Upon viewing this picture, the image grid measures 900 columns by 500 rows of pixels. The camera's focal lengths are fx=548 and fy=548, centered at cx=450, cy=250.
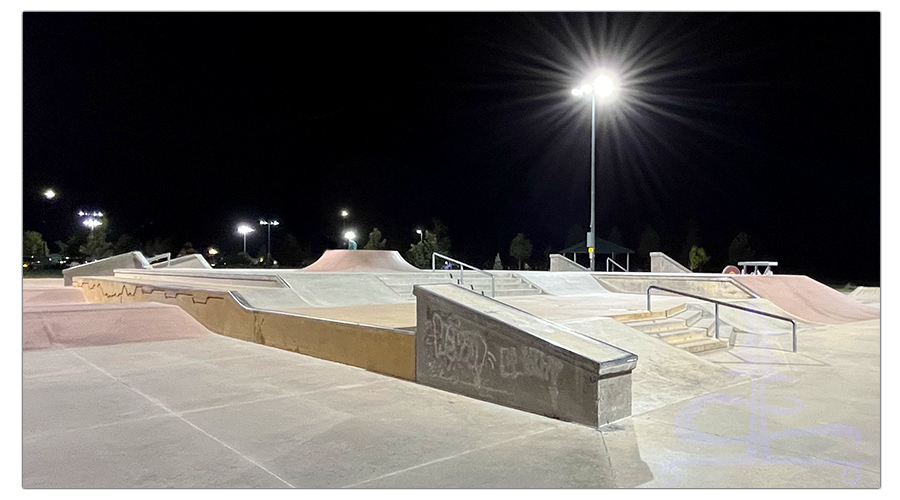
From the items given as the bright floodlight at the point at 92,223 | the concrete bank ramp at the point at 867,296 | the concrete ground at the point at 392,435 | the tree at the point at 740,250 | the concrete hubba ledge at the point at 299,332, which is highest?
the bright floodlight at the point at 92,223

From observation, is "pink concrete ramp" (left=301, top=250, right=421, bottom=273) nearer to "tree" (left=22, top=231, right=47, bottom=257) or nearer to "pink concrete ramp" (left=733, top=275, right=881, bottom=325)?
"pink concrete ramp" (left=733, top=275, right=881, bottom=325)

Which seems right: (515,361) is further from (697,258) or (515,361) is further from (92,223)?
(92,223)

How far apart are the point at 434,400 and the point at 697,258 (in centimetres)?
3604

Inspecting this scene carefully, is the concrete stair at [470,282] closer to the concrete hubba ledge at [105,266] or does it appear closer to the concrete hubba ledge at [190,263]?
the concrete hubba ledge at [105,266]

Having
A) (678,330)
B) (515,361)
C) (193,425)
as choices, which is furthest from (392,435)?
(678,330)

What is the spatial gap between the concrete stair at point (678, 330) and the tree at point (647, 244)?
33.8 metres

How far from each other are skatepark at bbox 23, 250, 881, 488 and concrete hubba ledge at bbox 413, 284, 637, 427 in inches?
0.7

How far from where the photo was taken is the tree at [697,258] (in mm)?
36781

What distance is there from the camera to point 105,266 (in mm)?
21172

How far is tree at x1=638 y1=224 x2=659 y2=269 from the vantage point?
41875mm

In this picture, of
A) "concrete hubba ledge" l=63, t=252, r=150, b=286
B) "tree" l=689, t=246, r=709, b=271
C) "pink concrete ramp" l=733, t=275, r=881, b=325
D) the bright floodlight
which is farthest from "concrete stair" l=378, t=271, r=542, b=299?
the bright floodlight

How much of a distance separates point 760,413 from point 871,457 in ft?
3.68

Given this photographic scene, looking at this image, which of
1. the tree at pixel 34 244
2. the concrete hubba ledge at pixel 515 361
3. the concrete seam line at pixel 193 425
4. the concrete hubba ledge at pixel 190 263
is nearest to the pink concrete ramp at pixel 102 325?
the concrete seam line at pixel 193 425

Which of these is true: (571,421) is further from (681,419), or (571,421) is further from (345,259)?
(345,259)
